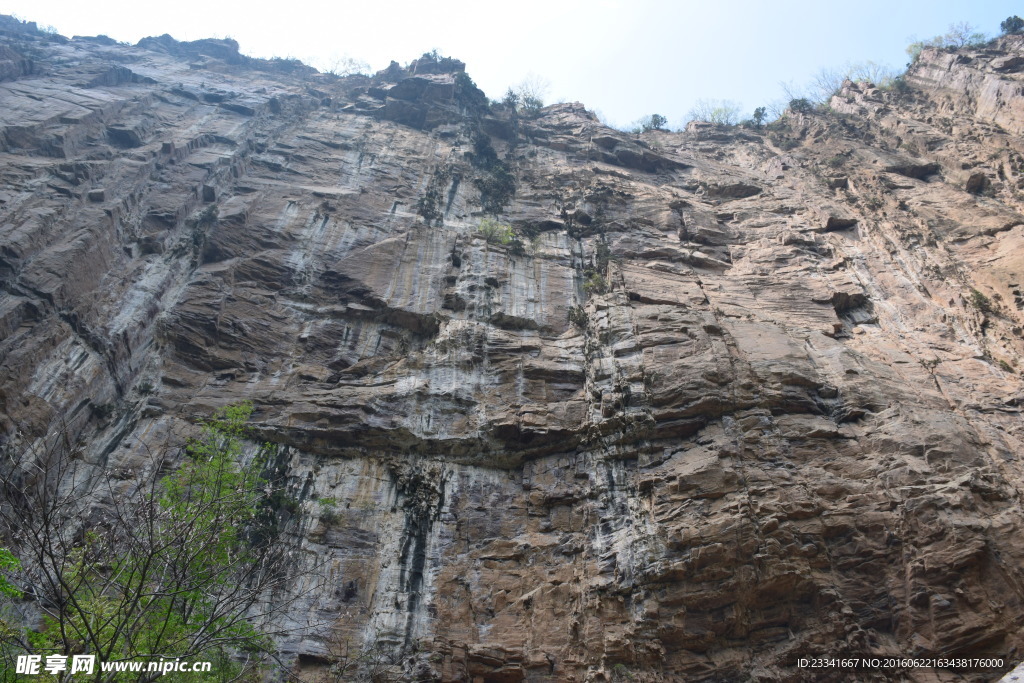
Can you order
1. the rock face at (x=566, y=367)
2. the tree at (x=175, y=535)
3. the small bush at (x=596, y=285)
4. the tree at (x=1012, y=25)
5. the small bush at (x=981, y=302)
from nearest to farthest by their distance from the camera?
the tree at (x=175, y=535), the rock face at (x=566, y=367), the small bush at (x=981, y=302), the small bush at (x=596, y=285), the tree at (x=1012, y=25)

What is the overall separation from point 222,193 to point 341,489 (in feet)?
39.6

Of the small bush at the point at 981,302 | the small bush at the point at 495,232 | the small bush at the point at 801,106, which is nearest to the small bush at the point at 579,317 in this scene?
the small bush at the point at 495,232

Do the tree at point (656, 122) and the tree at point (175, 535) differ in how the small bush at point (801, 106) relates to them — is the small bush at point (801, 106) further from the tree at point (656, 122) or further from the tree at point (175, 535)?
the tree at point (175, 535)

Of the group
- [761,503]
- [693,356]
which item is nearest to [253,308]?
[693,356]

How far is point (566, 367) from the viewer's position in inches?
642

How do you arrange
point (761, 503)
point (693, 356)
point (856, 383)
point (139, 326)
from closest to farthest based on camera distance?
1. point (761, 503)
2. point (856, 383)
3. point (693, 356)
4. point (139, 326)

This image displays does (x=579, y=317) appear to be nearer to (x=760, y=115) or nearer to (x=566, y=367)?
(x=566, y=367)

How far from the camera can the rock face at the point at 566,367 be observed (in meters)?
11.5

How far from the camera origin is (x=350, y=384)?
16078 millimetres

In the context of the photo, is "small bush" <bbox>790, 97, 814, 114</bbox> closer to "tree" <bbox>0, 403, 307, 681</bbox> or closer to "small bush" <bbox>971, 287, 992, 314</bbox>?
"small bush" <bbox>971, 287, 992, 314</bbox>

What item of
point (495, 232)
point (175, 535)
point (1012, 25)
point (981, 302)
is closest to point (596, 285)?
point (495, 232)

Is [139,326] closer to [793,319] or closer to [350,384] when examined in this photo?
[350,384]

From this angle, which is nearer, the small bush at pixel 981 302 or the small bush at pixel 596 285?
the small bush at pixel 981 302

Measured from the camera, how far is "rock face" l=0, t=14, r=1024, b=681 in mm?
11492
